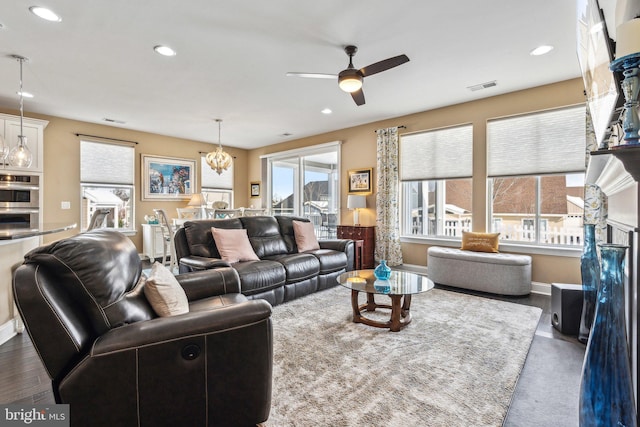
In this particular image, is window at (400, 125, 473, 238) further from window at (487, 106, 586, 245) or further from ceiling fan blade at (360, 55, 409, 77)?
ceiling fan blade at (360, 55, 409, 77)

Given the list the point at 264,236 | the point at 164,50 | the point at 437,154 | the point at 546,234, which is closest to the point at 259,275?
the point at 264,236

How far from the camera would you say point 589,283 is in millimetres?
2732

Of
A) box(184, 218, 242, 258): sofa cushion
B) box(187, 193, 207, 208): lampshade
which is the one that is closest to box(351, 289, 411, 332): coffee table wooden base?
box(184, 218, 242, 258): sofa cushion

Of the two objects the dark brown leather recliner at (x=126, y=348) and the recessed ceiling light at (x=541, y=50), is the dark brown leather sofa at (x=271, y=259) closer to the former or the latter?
the dark brown leather recliner at (x=126, y=348)

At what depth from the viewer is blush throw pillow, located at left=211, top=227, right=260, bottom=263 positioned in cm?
354

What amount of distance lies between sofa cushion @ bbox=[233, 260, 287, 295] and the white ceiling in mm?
2284

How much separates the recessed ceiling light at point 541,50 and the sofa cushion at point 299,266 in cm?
335

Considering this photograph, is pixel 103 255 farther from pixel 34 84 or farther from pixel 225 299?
pixel 34 84

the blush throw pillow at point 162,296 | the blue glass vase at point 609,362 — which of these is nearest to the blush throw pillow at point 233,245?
the blush throw pillow at point 162,296

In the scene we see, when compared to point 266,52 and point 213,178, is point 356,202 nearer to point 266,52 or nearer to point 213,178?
point 266,52

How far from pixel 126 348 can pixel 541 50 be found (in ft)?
14.2

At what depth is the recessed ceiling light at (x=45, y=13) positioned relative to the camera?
252 centimetres

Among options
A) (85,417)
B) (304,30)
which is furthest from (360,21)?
(85,417)

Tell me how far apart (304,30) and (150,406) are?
3032mm
